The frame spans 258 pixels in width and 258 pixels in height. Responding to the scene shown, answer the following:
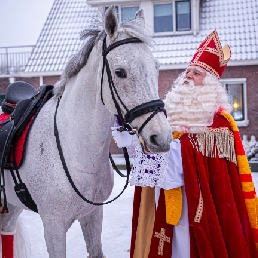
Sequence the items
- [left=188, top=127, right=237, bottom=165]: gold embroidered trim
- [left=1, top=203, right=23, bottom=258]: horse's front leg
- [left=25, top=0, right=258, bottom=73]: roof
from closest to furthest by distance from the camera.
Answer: [left=188, top=127, right=237, bottom=165]: gold embroidered trim < [left=1, top=203, right=23, bottom=258]: horse's front leg < [left=25, top=0, right=258, bottom=73]: roof

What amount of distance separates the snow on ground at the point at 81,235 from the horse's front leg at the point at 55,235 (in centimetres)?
149

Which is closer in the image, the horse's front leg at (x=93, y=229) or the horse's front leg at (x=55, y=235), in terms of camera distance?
the horse's front leg at (x=55, y=235)

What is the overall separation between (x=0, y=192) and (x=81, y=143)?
86cm

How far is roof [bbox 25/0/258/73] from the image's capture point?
12344mm

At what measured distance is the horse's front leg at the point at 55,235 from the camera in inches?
82.6

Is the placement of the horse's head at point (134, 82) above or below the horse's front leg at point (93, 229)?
above

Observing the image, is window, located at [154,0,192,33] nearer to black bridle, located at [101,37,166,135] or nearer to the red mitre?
the red mitre

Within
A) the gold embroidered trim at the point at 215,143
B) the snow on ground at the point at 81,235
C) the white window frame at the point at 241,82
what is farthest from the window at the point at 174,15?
the gold embroidered trim at the point at 215,143

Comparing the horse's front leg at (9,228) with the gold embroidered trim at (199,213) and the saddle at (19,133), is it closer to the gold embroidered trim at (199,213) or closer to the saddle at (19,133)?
the saddle at (19,133)

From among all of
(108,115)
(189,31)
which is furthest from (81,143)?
(189,31)

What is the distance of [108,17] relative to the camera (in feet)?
6.14

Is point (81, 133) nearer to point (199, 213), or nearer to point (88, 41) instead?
point (88, 41)

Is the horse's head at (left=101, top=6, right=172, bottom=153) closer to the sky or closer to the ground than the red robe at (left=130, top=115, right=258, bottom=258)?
closer to the sky

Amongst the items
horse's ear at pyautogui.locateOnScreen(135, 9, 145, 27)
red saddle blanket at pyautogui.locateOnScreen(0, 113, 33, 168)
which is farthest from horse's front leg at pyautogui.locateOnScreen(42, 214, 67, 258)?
horse's ear at pyautogui.locateOnScreen(135, 9, 145, 27)
